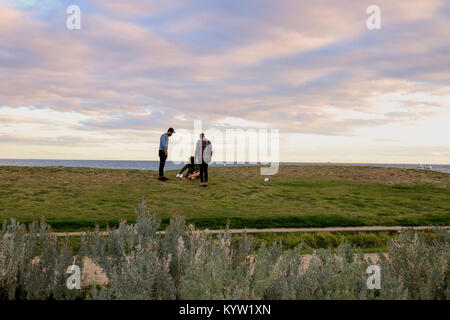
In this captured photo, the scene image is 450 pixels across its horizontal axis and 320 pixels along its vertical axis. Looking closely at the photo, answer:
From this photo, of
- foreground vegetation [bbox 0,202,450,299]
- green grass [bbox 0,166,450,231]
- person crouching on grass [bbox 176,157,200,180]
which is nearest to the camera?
foreground vegetation [bbox 0,202,450,299]

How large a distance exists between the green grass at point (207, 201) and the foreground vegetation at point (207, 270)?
2.76 metres

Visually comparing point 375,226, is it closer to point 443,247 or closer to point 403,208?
point 403,208

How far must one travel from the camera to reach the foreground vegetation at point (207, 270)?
3507mm

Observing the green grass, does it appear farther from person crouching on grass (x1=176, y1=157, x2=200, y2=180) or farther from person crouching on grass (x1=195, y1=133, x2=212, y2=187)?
person crouching on grass (x1=195, y1=133, x2=212, y2=187)

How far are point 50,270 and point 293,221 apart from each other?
864 centimetres

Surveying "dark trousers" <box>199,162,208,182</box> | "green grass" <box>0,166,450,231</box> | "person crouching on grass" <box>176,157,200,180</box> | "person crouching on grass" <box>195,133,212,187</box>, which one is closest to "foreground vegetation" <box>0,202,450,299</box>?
"green grass" <box>0,166,450,231</box>

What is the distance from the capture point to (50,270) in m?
4.74

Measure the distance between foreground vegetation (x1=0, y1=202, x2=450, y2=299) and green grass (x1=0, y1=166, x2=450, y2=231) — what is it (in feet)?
9.05

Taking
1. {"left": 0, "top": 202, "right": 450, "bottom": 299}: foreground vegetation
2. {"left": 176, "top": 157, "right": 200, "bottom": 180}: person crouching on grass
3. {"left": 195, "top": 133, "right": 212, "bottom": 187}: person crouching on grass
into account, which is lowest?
{"left": 0, "top": 202, "right": 450, "bottom": 299}: foreground vegetation

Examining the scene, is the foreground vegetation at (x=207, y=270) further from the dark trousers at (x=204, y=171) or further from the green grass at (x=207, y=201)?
the dark trousers at (x=204, y=171)

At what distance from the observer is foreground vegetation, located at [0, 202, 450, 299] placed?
3.51 meters

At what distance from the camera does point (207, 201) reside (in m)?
14.8

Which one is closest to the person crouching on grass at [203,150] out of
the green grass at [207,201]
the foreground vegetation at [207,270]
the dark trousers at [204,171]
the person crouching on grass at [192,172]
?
the dark trousers at [204,171]

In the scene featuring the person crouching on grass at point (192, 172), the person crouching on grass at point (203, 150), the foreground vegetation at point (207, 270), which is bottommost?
the foreground vegetation at point (207, 270)
